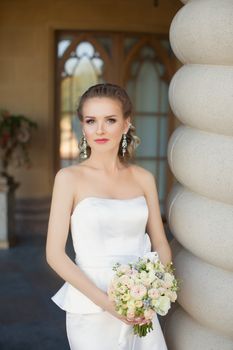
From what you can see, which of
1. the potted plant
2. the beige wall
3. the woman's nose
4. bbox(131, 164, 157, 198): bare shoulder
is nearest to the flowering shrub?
the potted plant

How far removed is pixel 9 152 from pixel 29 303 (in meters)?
2.08

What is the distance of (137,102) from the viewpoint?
6711mm

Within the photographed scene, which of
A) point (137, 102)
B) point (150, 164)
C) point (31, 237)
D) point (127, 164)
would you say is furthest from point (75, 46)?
point (127, 164)

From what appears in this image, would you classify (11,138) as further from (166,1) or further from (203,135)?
(203,135)

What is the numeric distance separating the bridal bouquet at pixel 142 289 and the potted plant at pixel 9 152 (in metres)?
4.12

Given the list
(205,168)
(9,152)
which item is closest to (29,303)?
(9,152)

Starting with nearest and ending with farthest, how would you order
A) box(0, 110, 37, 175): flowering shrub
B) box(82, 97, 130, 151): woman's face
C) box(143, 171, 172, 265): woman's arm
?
box(82, 97, 130, 151): woman's face < box(143, 171, 172, 265): woman's arm < box(0, 110, 37, 175): flowering shrub

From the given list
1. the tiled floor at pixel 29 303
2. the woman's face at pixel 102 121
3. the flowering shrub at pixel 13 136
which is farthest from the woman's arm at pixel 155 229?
the flowering shrub at pixel 13 136

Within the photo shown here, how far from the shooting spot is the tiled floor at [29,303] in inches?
147

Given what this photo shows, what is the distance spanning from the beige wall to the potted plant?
0.90ft

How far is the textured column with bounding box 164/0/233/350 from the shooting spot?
1.87 m

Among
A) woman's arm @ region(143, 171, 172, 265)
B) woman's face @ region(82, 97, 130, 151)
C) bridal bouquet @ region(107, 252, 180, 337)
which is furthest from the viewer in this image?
woman's arm @ region(143, 171, 172, 265)

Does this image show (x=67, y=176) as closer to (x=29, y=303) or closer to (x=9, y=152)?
(x=29, y=303)

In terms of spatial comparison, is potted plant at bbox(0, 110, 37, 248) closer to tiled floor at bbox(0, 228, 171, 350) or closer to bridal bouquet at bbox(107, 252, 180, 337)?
tiled floor at bbox(0, 228, 171, 350)
